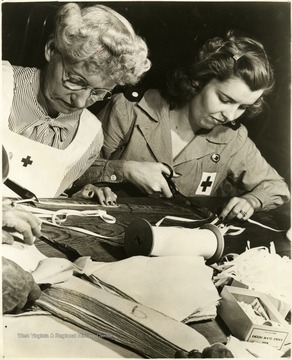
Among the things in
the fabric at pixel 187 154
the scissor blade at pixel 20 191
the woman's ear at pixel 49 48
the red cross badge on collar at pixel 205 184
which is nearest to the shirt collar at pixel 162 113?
the fabric at pixel 187 154

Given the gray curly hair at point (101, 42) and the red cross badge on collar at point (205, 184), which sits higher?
the gray curly hair at point (101, 42)

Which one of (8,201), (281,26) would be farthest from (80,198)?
(281,26)

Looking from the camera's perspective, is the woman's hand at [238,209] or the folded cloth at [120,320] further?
the woman's hand at [238,209]

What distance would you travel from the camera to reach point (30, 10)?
74.9 inches

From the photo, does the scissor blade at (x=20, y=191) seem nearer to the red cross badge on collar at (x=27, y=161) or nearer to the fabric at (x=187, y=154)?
the red cross badge on collar at (x=27, y=161)

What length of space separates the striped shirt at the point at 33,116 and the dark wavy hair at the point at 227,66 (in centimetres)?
36

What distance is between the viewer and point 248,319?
181 cm

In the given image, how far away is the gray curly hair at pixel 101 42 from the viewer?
185 centimetres

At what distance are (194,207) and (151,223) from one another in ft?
0.50

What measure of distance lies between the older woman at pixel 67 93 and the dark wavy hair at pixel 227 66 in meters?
0.13

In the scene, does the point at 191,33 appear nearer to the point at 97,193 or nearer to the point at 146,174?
the point at 146,174

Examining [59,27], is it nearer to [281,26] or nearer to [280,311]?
[281,26]

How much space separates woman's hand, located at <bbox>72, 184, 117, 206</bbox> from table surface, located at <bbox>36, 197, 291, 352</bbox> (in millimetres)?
31

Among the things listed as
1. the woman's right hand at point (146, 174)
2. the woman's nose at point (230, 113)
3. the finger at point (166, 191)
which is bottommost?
the finger at point (166, 191)
